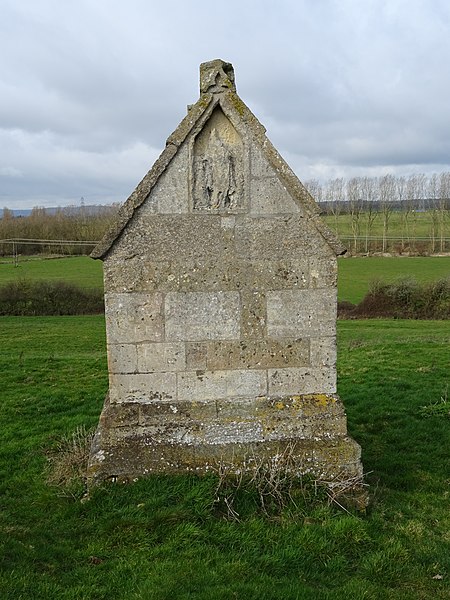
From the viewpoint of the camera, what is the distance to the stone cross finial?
18.1 ft

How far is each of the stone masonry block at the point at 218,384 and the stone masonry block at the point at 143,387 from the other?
4.3 inches

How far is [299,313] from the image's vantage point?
5.66m

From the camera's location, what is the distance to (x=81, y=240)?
146 ft

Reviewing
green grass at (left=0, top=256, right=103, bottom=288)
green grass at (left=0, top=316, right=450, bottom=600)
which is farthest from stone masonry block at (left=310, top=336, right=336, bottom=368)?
green grass at (left=0, top=256, right=103, bottom=288)

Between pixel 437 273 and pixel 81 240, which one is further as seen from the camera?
pixel 81 240

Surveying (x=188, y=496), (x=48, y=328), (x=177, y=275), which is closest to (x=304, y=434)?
(x=188, y=496)

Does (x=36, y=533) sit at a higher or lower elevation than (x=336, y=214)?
lower

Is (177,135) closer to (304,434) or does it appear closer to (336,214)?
(304,434)

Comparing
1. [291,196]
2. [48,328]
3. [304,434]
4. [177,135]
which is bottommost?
[48,328]

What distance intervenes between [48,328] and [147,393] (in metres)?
19.2

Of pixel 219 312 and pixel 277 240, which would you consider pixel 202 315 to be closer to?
pixel 219 312

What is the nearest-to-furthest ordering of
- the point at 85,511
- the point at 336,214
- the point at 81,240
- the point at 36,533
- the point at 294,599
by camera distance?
the point at 294,599
the point at 36,533
the point at 85,511
the point at 81,240
the point at 336,214

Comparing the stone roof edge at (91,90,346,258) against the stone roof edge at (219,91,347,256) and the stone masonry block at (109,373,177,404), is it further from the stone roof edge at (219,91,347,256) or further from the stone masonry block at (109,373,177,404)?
the stone masonry block at (109,373,177,404)

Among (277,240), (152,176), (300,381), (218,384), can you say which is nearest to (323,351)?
(300,381)
